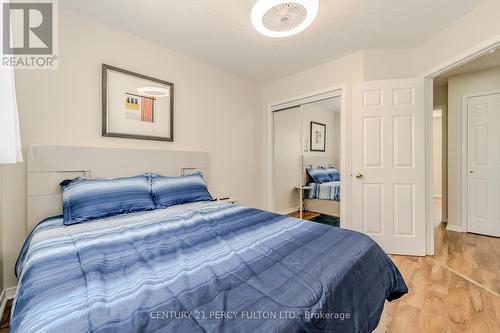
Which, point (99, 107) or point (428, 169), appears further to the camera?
point (428, 169)

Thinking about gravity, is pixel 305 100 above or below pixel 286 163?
above

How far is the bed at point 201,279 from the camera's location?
2.05 ft

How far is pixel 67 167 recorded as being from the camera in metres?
1.89

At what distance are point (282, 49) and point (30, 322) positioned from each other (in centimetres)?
294

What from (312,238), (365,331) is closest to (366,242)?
(312,238)

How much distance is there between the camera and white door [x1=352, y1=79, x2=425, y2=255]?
257 centimetres

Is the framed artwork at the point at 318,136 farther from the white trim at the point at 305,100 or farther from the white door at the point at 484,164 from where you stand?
the white door at the point at 484,164

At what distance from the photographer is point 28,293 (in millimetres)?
739

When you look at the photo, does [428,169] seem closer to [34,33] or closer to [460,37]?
[460,37]

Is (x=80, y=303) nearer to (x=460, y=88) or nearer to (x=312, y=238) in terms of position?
(x=312, y=238)

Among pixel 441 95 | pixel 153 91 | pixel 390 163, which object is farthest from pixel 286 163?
pixel 441 95

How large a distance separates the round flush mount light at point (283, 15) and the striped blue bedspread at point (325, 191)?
2.17 metres

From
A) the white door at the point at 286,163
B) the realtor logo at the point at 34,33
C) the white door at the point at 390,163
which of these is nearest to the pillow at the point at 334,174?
the white door at the point at 390,163

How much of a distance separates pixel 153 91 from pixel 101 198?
51.1 inches
